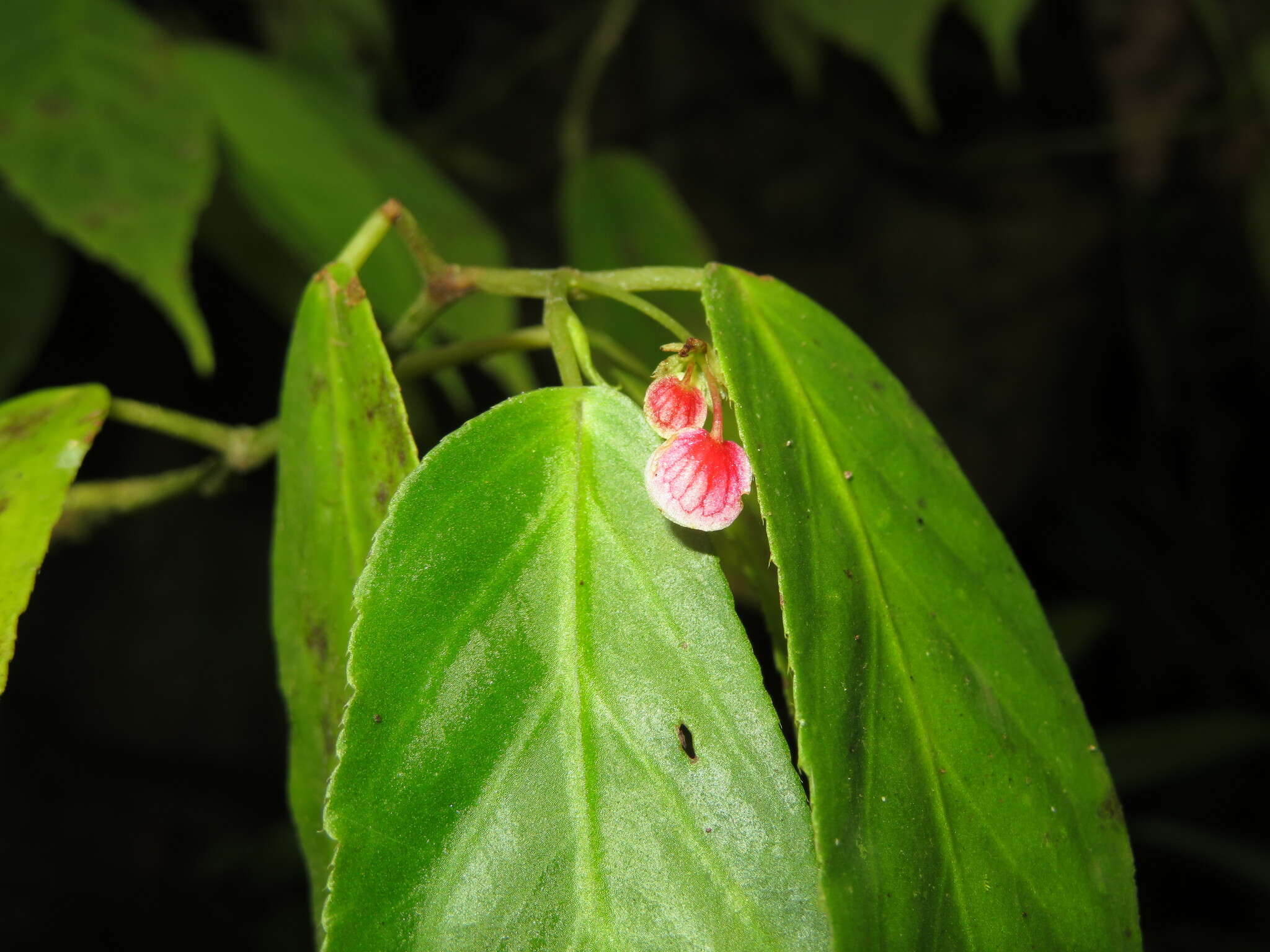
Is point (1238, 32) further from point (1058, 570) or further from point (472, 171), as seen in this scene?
point (472, 171)

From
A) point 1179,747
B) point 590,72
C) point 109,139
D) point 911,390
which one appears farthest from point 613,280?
point 911,390

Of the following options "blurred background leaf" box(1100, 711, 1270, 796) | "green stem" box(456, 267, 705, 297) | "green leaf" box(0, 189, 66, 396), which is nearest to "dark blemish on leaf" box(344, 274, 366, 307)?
"green stem" box(456, 267, 705, 297)

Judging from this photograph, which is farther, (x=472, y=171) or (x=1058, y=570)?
(x=1058, y=570)

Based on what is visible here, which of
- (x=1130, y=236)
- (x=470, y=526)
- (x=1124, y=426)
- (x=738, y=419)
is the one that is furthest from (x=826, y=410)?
(x=1124, y=426)

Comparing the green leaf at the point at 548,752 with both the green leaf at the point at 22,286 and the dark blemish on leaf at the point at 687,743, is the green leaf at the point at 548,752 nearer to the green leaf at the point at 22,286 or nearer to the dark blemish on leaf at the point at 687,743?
the dark blemish on leaf at the point at 687,743

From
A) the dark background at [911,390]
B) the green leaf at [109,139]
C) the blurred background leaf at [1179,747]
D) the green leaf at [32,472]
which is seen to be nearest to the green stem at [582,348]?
the green leaf at [32,472]

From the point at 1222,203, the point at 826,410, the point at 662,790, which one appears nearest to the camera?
the point at 662,790

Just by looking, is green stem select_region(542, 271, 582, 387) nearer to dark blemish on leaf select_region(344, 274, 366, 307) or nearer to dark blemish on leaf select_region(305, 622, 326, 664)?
dark blemish on leaf select_region(344, 274, 366, 307)
